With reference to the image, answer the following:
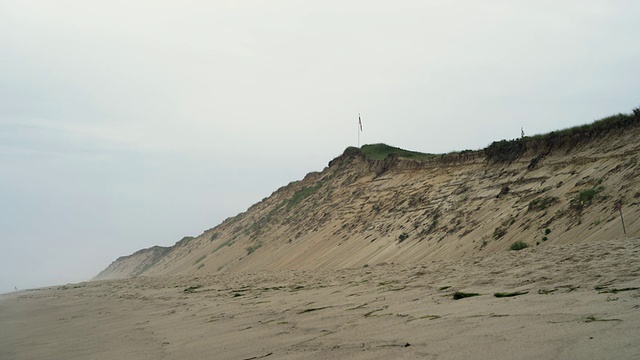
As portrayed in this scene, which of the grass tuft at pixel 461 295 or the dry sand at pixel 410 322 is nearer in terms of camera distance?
the dry sand at pixel 410 322

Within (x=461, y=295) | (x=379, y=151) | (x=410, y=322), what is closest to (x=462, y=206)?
(x=461, y=295)

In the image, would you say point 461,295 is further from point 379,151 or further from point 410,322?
point 379,151

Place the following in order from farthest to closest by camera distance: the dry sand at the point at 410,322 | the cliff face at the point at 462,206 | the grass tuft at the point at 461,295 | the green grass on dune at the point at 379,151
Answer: the green grass on dune at the point at 379,151
the cliff face at the point at 462,206
the grass tuft at the point at 461,295
the dry sand at the point at 410,322

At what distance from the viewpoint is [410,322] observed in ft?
18.2

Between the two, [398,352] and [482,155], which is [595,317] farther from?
[482,155]

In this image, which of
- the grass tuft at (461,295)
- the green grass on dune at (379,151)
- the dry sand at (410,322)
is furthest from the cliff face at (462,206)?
the grass tuft at (461,295)

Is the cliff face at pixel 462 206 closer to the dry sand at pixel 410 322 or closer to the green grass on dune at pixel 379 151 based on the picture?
the green grass on dune at pixel 379 151

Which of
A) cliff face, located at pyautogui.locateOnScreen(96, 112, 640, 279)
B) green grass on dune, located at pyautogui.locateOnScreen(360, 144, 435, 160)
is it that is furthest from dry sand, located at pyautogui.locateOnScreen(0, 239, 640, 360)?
green grass on dune, located at pyautogui.locateOnScreen(360, 144, 435, 160)

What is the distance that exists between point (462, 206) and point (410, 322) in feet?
45.9

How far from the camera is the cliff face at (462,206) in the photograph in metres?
13.4

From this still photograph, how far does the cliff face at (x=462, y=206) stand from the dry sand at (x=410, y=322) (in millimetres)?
4440

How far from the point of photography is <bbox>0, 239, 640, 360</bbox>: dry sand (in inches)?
159

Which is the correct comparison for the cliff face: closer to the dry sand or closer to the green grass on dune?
the green grass on dune

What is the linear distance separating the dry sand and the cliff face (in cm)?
444
